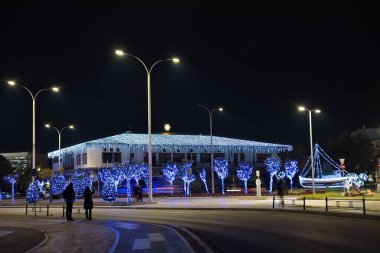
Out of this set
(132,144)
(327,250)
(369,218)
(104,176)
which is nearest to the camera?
(327,250)

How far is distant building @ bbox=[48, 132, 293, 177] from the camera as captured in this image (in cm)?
8650

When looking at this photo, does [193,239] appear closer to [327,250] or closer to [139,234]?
[139,234]

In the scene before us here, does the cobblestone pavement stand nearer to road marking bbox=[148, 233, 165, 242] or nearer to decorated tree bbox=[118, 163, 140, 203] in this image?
road marking bbox=[148, 233, 165, 242]

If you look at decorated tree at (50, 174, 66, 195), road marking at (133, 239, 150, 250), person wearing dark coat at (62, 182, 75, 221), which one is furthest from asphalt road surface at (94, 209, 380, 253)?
decorated tree at (50, 174, 66, 195)

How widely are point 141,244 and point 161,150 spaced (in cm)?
7671

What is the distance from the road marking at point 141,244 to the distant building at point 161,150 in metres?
68.2

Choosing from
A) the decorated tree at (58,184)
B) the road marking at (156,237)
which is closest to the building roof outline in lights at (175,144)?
the decorated tree at (58,184)

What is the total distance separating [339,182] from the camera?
64.7 m

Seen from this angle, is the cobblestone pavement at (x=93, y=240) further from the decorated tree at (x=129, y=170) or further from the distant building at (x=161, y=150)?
the distant building at (x=161, y=150)

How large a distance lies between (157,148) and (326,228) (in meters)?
71.9

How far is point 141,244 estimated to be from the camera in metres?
14.0

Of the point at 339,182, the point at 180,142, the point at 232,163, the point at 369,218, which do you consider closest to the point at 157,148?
the point at 180,142

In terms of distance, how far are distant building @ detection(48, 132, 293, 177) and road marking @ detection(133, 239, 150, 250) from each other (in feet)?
224

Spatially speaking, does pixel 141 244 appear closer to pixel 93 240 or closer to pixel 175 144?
pixel 93 240
